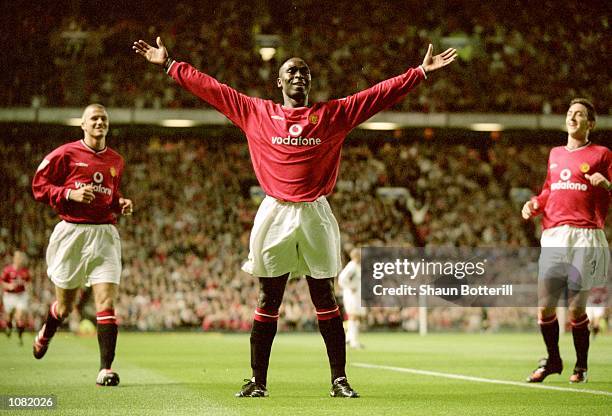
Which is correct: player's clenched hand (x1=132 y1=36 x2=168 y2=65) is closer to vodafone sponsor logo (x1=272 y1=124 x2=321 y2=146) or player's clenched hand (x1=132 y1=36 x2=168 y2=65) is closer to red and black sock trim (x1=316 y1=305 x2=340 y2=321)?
vodafone sponsor logo (x1=272 y1=124 x2=321 y2=146)

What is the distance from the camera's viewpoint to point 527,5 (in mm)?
36562

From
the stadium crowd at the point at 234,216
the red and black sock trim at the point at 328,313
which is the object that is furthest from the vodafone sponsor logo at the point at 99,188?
the stadium crowd at the point at 234,216

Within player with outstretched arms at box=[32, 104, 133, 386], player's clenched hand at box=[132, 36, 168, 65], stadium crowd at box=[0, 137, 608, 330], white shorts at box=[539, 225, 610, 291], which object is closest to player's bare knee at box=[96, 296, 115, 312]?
player with outstretched arms at box=[32, 104, 133, 386]

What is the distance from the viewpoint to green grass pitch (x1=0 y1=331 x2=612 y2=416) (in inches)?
272

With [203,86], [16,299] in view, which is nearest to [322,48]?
[16,299]

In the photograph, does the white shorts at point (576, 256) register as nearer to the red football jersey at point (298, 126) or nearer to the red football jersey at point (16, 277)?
the red football jersey at point (298, 126)

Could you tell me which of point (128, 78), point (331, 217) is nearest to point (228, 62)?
point (128, 78)

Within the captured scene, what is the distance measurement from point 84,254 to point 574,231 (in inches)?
185

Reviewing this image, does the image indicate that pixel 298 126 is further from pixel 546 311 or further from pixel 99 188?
pixel 546 311

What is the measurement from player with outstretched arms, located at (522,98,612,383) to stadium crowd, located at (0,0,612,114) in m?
25.1

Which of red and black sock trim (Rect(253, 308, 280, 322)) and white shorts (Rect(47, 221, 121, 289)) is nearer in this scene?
red and black sock trim (Rect(253, 308, 280, 322))

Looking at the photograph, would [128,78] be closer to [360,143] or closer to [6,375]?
[360,143]

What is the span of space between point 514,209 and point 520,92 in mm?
4261

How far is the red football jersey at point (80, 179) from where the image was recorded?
30.5ft
